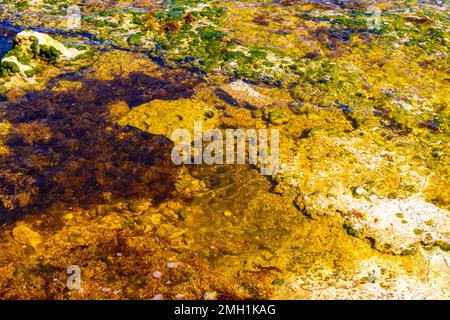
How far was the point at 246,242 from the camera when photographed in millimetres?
8914

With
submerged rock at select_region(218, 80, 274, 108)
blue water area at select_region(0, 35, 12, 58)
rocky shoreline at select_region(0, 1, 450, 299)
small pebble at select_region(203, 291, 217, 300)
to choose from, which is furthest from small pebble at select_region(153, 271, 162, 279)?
blue water area at select_region(0, 35, 12, 58)

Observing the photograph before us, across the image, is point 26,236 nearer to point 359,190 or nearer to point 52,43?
point 359,190

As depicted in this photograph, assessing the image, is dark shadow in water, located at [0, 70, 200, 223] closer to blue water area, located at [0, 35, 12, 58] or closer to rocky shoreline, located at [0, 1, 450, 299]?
rocky shoreline, located at [0, 1, 450, 299]

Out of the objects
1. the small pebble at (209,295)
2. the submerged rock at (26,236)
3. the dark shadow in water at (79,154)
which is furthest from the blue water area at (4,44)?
the small pebble at (209,295)

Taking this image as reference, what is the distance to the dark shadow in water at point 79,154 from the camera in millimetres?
10016

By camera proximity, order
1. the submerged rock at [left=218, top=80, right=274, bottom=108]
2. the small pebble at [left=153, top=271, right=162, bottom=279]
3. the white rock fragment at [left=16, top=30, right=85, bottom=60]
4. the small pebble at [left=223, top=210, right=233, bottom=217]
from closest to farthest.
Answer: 1. the small pebble at [left=153, top=271, right=162, bottom=279]
2. the small pebble at [left=223, top=210, right=233, bottom=217]
3. the submerged rock at [left=218, top=80, right=274, bottom=108]
4. the white rock fragment at [left=16, top=30, right=85, bottom=60]

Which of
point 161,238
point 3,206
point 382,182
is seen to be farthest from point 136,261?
point 382,182

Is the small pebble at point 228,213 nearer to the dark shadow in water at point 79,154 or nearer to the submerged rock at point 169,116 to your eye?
the dark shadow in water at point 79,154

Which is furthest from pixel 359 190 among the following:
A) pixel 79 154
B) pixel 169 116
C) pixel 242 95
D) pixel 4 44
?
pixel 4 44

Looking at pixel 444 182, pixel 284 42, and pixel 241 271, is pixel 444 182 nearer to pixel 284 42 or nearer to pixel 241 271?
pixel 241 271

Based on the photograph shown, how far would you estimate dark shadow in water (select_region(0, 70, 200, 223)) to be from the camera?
10016 millimetres

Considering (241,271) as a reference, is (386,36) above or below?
above

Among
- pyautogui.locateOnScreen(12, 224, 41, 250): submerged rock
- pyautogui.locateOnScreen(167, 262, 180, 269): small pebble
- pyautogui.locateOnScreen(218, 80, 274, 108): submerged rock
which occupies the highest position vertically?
pyautogui.locateOnScreen(218, 80, 274, 108): submerged rock

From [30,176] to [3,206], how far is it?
3.71 ft
